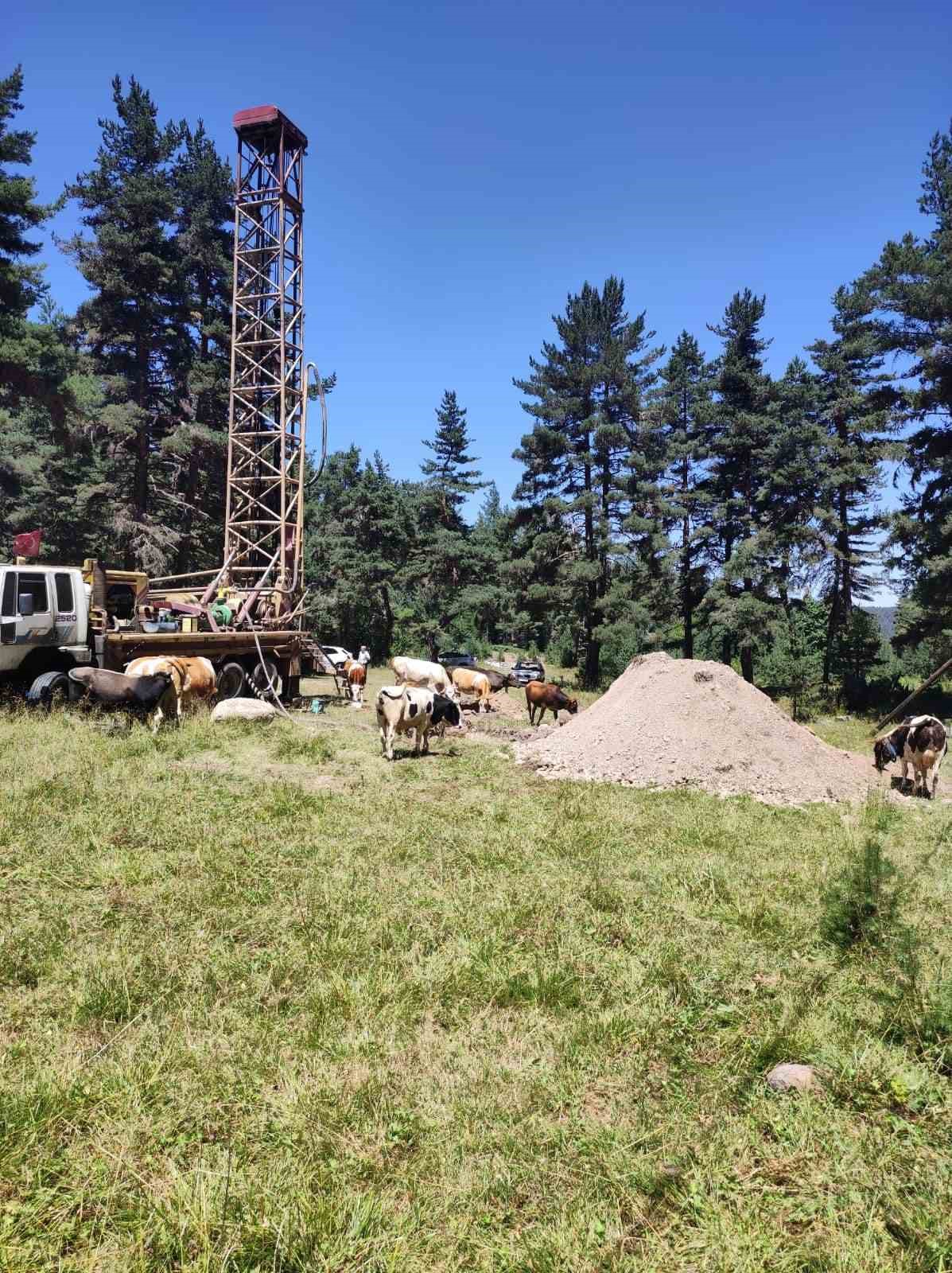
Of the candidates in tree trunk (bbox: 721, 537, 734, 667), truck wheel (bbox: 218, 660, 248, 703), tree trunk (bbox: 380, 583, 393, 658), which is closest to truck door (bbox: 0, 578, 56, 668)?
truck wheel (bbox: 218, 660, 248, 703)

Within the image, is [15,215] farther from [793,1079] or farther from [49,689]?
[793,1079]

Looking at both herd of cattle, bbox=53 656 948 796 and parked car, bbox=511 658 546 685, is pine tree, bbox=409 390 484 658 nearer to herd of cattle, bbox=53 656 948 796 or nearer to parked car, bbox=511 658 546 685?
parked car, bbox=511 658 546 685

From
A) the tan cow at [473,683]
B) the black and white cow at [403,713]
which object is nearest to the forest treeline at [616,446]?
the tan cow at [473,683]

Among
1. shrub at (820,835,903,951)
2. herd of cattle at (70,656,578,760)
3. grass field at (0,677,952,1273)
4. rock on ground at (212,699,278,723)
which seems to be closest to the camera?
grass field at (0,677,952,1273)

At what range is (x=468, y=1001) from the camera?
424cm

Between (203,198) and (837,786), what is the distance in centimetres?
3087

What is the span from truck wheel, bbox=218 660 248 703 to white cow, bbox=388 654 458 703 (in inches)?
190

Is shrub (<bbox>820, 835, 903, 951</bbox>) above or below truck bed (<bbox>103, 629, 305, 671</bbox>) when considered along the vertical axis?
below

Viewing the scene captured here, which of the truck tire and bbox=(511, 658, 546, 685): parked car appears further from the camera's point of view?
bbox=(511, 658, 546, 685): parked car

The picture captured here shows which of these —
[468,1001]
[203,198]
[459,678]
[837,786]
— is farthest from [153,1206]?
[203,198]

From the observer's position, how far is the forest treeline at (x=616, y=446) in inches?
933

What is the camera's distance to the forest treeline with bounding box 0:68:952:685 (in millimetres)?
23688

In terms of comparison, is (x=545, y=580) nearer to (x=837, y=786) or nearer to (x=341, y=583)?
(x=341, y=583)

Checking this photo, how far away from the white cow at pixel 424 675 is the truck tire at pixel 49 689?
901 centimetres
